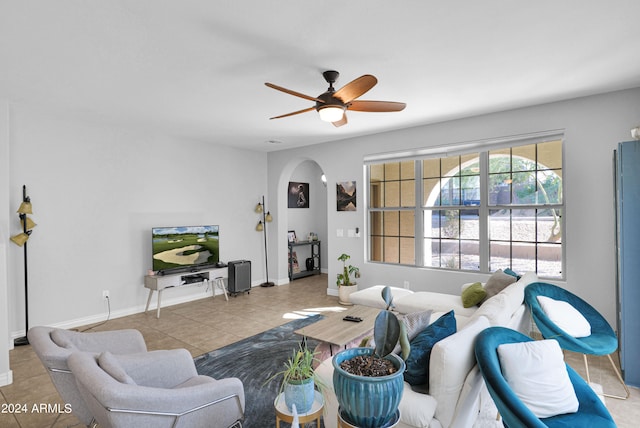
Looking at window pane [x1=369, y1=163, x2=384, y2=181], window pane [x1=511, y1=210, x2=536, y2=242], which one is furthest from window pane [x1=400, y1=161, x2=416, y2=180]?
window pane [x1=511, y1=210, x2=536, y2=242]

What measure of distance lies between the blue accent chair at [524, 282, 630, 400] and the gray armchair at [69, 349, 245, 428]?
2298 mm

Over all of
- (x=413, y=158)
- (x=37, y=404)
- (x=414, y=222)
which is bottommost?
(x=37, y=404)

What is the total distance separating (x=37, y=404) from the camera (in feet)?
8.90

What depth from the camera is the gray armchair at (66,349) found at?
75.0 inches

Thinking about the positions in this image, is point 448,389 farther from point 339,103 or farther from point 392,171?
point 392,171

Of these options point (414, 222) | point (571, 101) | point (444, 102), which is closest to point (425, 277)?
point (414, 222)

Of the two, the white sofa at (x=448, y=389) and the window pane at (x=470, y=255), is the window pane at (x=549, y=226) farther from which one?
the white sofa at (x=448, y=389)

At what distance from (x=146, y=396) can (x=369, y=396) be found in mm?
1047

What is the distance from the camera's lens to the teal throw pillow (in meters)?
3.55

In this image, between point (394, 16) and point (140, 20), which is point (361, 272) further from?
point (140, 20)

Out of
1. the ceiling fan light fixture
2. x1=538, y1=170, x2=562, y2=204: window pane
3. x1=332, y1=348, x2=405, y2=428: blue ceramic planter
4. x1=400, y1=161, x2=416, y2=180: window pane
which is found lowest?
x1=332, y1=348, x2=405, y2=428: blue ceramic planter

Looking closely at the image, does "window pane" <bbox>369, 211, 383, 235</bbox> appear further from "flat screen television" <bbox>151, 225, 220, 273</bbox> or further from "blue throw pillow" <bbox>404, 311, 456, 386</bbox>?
"blue throw pillow" <bbox>404, 311, 456, 386</bbox>

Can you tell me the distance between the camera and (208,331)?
424 centimetres

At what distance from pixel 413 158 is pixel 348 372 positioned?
4.38 m
